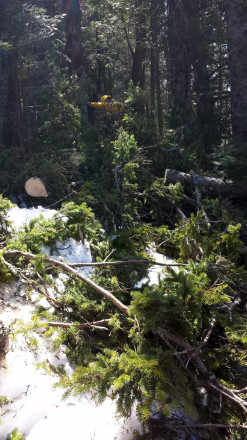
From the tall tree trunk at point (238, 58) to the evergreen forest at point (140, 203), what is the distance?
0.08 feet

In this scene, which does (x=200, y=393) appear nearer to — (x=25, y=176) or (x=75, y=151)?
(x=25, y=176)

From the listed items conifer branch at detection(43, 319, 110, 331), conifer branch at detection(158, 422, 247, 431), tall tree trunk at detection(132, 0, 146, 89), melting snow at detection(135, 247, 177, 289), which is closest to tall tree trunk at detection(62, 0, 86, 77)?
tall tree trunk at detection(132, 0, 146, 89)

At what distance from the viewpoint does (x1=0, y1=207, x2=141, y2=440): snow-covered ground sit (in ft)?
6.99

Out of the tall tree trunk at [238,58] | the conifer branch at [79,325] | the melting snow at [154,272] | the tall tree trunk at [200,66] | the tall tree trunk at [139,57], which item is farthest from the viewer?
the tall tree trunk at [139,57]

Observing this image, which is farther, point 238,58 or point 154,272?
point 238,58

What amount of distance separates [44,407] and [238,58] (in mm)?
7599

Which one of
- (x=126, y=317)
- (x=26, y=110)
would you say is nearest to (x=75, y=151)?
(x=26, y=110)

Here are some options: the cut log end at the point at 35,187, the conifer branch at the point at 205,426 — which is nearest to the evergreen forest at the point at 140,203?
the conifer branch at the point at 205,426

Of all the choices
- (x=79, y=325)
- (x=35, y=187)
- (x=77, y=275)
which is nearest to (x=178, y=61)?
(x=35, y=187)

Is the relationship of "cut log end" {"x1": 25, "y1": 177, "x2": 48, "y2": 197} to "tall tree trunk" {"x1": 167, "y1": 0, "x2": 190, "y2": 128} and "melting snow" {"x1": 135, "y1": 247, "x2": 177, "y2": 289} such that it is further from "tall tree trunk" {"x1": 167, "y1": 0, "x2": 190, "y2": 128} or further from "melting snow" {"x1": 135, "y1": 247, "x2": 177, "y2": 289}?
"tall tree trunk" {"x1": 167, "y1": 0, "x2": 190, "y2": 128}

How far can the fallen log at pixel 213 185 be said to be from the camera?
5.84 metres

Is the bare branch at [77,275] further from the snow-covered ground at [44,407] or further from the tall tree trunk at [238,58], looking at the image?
the tall tree trunk at [238,58]

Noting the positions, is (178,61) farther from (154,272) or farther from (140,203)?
(154,272)

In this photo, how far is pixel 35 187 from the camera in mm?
6297
